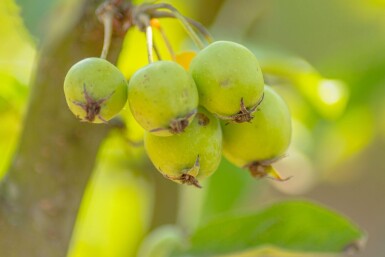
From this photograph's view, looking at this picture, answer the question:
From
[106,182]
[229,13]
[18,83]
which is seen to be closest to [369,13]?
[229,13]

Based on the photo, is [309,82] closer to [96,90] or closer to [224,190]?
[224,190]

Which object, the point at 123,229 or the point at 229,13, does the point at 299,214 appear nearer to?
the point at 123,229

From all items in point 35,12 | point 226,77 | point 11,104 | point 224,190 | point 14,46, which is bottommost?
point 224,190

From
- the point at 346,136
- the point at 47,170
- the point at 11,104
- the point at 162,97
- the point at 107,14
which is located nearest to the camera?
the point at 162,97

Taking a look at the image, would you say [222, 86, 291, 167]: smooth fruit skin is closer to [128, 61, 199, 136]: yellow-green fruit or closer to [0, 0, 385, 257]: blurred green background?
[128, 61, 199, 136]: yellow-green fruit

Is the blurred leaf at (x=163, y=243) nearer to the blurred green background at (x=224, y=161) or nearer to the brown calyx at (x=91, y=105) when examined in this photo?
the blurred green background at (x=224, y=161)

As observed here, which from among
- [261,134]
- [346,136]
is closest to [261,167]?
[261,134]

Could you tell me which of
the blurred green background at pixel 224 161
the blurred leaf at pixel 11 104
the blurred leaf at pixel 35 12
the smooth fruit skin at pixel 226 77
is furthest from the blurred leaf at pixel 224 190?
the smooth fruit skin at pixel 226 77
